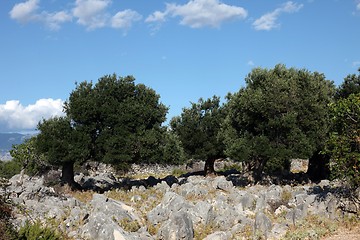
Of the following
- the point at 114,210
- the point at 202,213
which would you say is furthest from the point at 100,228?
the point at 202,213

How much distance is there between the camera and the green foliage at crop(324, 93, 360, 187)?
2209cm

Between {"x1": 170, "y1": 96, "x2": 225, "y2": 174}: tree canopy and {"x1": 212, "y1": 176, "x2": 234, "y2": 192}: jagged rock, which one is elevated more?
{"x1": 170, "y1": 96, "x2": 225, "y2": 174}: tree canopy

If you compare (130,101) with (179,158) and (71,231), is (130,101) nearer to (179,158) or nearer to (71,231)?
(179,158)

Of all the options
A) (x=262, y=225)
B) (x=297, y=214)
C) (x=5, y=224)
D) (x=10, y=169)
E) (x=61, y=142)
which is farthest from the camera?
(x=10, y=169)

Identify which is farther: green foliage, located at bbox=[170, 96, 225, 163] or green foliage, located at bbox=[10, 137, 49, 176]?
green foliage, located at bbox=[170, 96, 225, 163]

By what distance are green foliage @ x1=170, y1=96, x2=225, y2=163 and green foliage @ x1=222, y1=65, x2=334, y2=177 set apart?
11030mm

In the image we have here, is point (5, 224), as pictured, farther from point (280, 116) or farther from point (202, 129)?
point (202, 129)

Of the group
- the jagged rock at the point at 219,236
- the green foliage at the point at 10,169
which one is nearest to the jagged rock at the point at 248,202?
the jagged rock at the point at 219,236

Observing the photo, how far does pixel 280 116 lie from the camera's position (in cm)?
3609

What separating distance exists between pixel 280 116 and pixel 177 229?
18.6 m

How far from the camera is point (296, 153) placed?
35594mm

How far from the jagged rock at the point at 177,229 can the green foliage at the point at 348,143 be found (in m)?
9.30

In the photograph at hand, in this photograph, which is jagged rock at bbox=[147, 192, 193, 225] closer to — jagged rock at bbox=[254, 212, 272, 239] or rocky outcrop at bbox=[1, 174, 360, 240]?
rocky outcrop at bbox=[1, 174, 360, 240]

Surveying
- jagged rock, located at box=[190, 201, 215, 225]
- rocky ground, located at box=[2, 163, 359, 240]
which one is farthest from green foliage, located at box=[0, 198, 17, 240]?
jagged rock, located at box=[190, 201, 215, 225]
